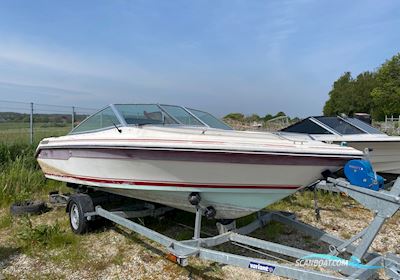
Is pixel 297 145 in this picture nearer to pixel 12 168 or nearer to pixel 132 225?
pixel 132 225

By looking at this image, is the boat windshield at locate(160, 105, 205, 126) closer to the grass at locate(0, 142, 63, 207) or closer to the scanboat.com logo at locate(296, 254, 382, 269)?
the scanboat.com logo at locate(296, 254, 382, 269)

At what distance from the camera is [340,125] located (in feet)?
23.5

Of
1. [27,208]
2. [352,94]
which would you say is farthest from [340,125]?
[352,94]

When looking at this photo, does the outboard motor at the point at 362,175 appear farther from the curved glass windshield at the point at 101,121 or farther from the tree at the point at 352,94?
the tree at the point at 352,94

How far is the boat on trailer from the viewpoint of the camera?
3.13 meters

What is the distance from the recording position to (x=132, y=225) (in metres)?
3.69

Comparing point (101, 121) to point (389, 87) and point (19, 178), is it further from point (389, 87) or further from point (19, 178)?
point (389, 87)

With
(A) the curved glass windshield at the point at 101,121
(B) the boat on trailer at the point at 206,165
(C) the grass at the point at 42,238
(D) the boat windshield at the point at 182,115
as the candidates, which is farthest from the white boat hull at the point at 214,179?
(D) the boat windshield at the point at 182,115

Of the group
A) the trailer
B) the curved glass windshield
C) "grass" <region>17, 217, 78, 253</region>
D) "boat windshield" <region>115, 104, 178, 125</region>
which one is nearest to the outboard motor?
the trailer

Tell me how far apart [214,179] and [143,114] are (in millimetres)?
1628

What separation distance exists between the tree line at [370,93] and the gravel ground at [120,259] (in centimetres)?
3696

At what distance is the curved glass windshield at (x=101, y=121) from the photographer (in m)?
4.32

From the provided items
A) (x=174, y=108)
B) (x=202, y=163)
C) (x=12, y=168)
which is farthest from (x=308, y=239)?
(x=12, y=168)

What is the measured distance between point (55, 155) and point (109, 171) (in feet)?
4.67
